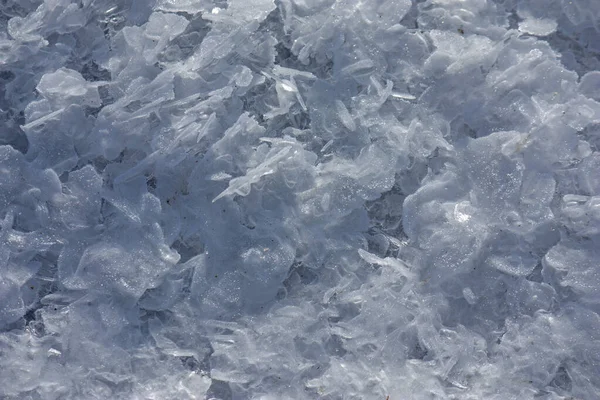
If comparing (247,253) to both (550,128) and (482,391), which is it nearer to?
(482,391)

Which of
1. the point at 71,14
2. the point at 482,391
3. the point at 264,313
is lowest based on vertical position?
the point at 482,391

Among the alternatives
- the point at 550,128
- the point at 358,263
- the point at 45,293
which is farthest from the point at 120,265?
the point at 550,128

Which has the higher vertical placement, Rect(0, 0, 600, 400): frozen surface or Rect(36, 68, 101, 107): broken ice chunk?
Rect(36, 68, 101, 107): broken ice chunk

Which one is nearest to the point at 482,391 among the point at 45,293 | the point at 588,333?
the point at 588,333

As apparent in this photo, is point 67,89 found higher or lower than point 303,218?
higher

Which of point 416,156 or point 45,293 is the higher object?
point 416,156

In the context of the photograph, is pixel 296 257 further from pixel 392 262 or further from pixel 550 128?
pixel 550 128

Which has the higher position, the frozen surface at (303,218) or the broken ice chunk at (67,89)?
the broken ice chunk at (67,89)
